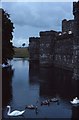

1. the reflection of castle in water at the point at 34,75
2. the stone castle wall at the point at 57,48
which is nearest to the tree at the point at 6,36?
the reflection of castle in water at the point at 34,75

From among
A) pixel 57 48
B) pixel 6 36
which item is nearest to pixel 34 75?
pixel 6 36

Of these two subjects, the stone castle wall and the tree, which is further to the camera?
the stone castle wall

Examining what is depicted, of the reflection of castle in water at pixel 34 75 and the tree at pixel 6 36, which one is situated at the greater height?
the tree at pixel 6 36

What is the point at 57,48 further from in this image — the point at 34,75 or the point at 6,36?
the point at 6,36

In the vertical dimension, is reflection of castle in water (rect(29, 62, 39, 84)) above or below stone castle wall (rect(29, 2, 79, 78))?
below

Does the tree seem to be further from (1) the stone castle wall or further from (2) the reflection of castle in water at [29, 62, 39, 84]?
(1) the stone castle wall

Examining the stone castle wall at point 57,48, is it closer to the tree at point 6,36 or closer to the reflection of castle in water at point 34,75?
the reflection of castle in water at point 34,75

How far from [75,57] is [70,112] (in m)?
29.7

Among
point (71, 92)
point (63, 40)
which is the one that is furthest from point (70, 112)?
point (63, 40)

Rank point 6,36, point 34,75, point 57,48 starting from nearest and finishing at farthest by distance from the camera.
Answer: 1. point 6,36
2. point 34,75
3. point 57,48

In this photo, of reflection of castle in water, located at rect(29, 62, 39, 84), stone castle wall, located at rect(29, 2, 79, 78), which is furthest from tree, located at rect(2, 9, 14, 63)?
stone castle wall, located at rect(29, 2, 79, 78)

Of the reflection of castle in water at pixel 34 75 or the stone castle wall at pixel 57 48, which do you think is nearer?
the reflection of castle in water at pixel 34 75

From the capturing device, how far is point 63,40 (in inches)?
3268

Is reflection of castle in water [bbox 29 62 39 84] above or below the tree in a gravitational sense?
below
